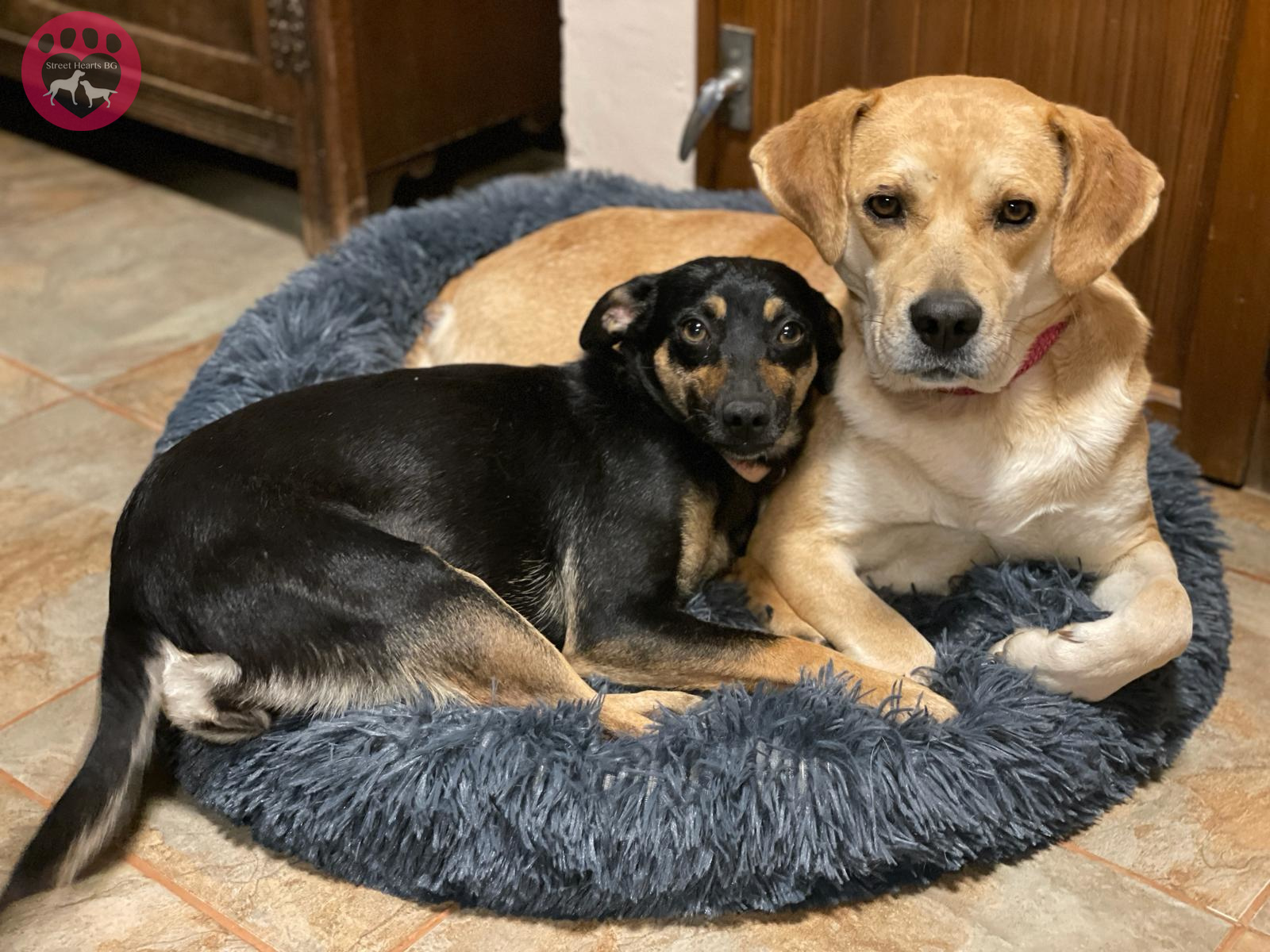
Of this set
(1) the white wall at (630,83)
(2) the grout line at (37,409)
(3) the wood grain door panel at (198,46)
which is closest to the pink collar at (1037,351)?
(1) the white wall at (630,83)

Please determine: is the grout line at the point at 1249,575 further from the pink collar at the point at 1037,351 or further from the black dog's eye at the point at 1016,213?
the black dog's eye at the point at 1016,213

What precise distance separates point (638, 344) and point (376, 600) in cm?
80

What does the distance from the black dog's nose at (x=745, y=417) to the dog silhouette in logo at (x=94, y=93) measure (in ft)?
12.2

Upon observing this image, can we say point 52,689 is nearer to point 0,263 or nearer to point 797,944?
point 797,944

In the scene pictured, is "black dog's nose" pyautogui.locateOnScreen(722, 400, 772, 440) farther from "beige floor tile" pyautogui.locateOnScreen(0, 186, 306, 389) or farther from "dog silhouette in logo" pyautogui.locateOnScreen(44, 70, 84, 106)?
"dog silhouette in logo" pyautogui.locateOnScreen(44, 70, 84, 106)

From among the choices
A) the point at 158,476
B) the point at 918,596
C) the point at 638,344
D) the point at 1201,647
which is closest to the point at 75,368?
the point at 158,476

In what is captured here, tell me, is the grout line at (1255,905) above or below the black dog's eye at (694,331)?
below

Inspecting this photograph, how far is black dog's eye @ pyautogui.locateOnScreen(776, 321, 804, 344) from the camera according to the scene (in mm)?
2584

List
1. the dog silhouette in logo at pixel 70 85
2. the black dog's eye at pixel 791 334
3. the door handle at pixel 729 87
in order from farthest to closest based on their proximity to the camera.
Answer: the dog silhouette in logo at pixel 70 85
the door handle at pixel 729 87
the black dog's eye at pixel 791 334

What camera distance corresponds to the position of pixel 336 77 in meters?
4.42

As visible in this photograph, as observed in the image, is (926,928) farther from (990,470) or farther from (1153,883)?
(990,470)

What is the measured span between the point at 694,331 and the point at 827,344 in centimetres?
30

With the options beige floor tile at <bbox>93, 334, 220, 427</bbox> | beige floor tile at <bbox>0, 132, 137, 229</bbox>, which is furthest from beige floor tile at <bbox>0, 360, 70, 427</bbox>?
beige floor tile at <bbox>0, 132, 137, 229</bbox>

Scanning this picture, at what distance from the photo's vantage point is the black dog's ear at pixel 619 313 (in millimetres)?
2725
